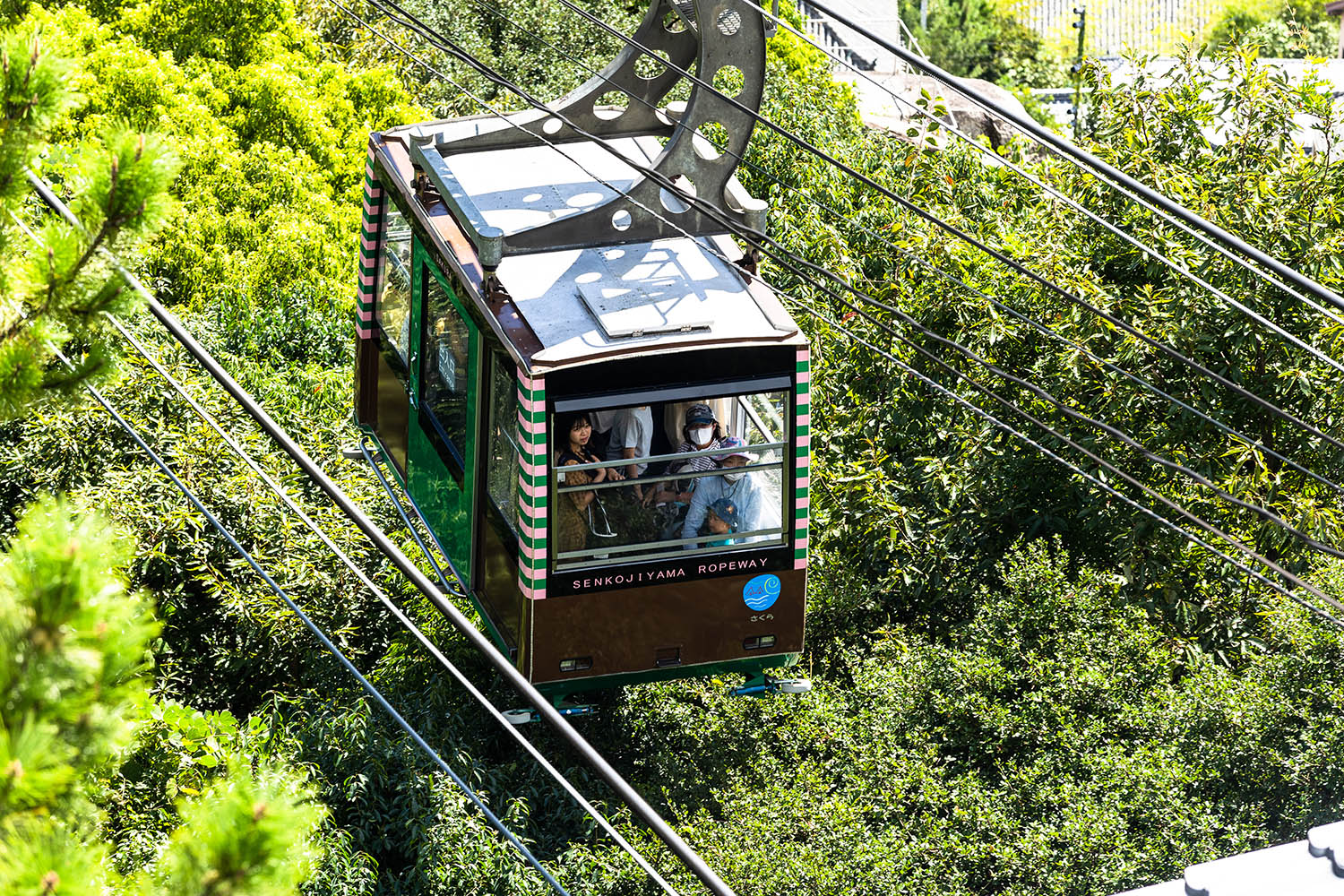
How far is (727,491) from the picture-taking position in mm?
8312

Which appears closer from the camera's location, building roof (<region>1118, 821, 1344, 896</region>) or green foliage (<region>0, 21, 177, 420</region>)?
green foliage (<region>0, 21, 177, 420</region>)

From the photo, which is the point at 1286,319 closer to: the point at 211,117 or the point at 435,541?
the point at 435,541

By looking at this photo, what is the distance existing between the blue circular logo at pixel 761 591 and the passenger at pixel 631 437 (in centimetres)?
85

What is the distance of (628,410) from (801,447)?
0.94 m

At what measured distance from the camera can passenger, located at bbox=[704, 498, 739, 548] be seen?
8328mm

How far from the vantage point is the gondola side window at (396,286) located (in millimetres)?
10305

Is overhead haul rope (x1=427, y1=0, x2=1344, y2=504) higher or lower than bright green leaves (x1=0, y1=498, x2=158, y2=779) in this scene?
lower

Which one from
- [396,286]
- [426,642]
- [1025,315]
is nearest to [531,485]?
[426,642]

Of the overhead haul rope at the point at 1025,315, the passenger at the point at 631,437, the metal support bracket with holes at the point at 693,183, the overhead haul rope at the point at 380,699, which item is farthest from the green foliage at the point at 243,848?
the metal support bracket with holes at the point at 693,183

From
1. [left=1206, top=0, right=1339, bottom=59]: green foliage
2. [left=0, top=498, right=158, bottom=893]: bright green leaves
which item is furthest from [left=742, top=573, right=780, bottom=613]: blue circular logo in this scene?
[left=1206, top=0, right=1339, bottom=59]: green foliage

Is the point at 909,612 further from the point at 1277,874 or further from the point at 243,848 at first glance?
the point at 243,848

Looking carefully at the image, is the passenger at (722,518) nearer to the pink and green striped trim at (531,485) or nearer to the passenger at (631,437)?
the passenger at (631,437)

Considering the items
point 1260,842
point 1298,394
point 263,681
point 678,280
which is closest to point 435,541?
point 263,681

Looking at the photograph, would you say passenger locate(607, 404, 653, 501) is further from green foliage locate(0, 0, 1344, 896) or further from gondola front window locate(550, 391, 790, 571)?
green foliage locate(0, 0, 1344, 896)
